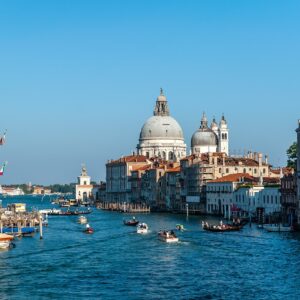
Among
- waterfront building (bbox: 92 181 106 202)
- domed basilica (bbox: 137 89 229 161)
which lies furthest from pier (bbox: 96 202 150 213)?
waterfront building (bbox: 92 181 106 202)

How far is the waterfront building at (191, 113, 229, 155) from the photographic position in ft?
513

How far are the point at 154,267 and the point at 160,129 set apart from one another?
404 feet

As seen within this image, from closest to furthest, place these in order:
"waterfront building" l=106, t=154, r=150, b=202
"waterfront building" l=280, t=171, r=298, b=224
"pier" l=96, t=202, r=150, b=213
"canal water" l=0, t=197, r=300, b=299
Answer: "canal water" l=0, t=197, r=300, b=299 → "waterfront building" l=280, t=171, r=298, b=224 → "pier" l=96, t=202, r=150, b=213 → "waterfront building" l=106, t=154, r=150, b=202

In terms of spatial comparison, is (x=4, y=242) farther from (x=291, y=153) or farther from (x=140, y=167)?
(x=140, y=167)

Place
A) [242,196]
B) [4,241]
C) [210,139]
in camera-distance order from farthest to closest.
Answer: [210,139] < [242,196] < [4,241]

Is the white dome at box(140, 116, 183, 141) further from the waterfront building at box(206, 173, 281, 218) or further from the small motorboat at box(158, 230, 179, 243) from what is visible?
the small motorboat at box(158, 230, 179, 243)

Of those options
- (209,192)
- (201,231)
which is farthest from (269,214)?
(209,192)

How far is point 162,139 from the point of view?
167875mm

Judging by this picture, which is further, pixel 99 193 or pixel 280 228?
pixel 99 193

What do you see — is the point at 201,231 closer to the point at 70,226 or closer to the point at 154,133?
the point at 70,226

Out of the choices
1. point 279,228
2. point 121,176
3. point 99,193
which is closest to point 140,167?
point 121,176

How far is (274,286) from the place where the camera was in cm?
3975

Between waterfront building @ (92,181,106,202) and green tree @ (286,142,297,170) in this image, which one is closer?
green tree @ (286,142,297,170)

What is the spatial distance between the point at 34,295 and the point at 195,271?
938 centimetres
